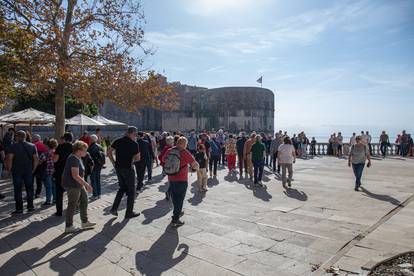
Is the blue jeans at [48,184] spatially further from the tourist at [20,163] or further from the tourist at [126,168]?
the tourist at [126,168]

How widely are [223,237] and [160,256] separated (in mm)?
1182

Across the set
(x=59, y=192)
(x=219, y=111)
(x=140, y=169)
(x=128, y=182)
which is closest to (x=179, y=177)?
(x=128, y=182)

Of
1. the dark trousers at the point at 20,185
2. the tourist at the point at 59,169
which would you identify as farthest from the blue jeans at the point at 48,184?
the tourist at the point at 59,169

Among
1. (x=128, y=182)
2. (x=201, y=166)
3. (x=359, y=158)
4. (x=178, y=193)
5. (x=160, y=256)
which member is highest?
(x=359, y=158)

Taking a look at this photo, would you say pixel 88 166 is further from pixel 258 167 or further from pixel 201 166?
pixel 258 167

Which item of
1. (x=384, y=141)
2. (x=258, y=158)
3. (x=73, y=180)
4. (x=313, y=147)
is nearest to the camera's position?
(x=73, y=180)

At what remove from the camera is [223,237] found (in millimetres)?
5199

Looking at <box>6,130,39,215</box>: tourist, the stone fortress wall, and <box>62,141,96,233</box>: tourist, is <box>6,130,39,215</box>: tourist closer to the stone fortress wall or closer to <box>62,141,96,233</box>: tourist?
<box>62,141,96,233</box>: tourist

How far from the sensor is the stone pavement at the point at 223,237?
4141 mm

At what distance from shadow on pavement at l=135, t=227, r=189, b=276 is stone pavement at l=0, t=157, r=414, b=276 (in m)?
0.01

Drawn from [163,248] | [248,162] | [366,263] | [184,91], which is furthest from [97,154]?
[184,91]

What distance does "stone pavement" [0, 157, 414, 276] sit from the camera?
4141mm

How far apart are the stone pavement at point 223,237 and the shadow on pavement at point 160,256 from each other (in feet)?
0.04

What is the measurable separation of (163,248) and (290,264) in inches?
72.8
